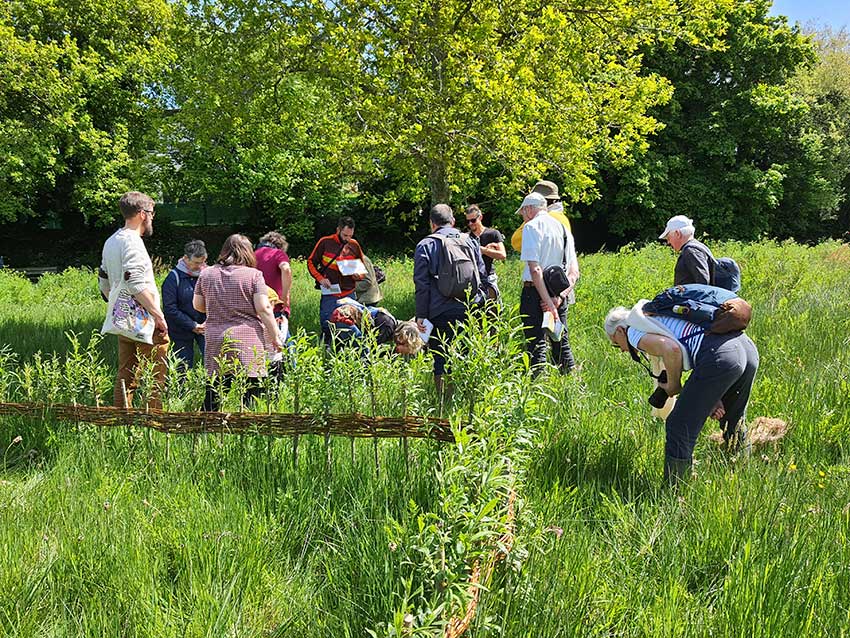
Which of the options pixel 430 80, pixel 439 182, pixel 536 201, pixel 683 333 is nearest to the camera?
pixel 683 333

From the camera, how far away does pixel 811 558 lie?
A: 8.48 feet

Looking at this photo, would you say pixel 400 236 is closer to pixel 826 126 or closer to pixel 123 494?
pixel 826 126

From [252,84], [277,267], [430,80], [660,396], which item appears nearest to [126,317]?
[277,267]

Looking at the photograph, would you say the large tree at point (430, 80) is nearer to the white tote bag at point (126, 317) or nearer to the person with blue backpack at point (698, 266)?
the person with blue backpack at point (698, 266)

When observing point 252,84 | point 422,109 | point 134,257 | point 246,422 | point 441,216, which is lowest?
point 246,422

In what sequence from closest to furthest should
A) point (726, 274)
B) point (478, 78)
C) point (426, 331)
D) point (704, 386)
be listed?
1. point (704, 386)
2. point (726, 274)
3. point (426, 331)
4. point (478, 78)

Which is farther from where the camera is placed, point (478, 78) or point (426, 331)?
point (478, 78)

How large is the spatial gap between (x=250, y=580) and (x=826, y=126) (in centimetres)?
3940

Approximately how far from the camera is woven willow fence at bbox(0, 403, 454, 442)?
3301 mm

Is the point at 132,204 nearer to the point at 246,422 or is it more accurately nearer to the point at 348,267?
the point at 348,267

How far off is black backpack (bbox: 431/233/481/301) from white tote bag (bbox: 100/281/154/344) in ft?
8.41

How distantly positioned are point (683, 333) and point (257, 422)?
2.51 m

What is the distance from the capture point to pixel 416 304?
581 centimetres

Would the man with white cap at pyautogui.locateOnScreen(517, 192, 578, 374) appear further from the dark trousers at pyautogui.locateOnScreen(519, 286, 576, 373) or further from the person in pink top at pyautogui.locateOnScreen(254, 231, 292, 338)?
the person in pink top at pyautogui.locateOnScreen(254, 231, 292, 338)
